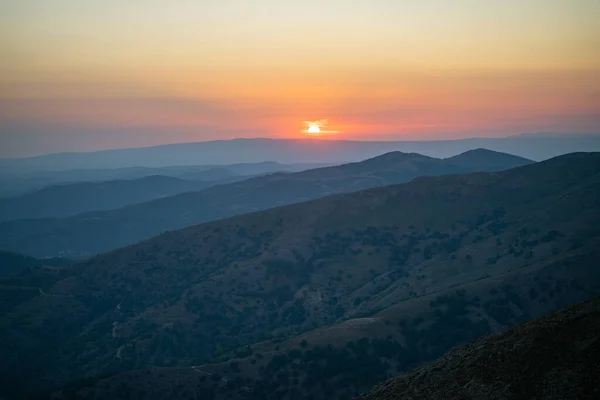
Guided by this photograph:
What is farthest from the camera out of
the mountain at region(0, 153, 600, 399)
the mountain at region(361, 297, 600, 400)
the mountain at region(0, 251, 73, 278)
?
the mountain at region(0, 251, 73, 278)

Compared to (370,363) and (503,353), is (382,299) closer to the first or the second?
(370,363)

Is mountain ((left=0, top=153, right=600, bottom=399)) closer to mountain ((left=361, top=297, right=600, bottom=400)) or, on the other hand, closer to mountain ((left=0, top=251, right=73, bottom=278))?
mountain ((left=361, top=297, right=600, bottom=400))

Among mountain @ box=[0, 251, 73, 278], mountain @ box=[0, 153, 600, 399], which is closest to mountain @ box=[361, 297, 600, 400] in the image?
mountain @ box=[0, 153, 600, 399]

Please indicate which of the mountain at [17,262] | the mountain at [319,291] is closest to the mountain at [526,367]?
the mountain at [319,291]

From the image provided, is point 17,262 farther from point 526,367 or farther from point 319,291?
point 526,367

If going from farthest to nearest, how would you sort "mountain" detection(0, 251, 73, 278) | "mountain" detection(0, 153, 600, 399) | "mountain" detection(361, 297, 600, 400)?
"mountain" detection(0, 251, 73, 278)
"mountain" detection(0, 153, 600, 399)
"mountain" detection(361, 297, 600, 400)

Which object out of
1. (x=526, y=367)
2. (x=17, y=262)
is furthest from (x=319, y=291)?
(x=17, y=262)

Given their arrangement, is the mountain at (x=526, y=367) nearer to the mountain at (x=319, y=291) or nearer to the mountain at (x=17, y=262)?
the mountain at (x=319, y=291)
